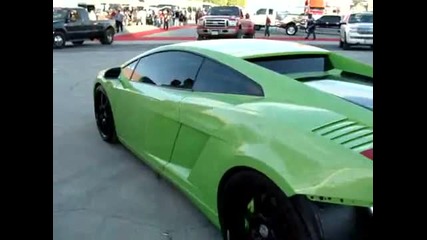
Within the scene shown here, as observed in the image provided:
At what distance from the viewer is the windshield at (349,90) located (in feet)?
8.90

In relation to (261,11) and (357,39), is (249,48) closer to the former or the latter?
(357,39)

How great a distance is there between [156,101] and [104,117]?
169cm

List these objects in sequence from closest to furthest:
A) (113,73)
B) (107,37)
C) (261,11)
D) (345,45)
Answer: (113,73)
(345,45)
(107,37)
(261,11)

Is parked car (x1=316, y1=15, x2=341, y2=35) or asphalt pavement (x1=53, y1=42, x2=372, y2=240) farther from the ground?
parked car (x1=316, y1=15, x2=341, y2=35)

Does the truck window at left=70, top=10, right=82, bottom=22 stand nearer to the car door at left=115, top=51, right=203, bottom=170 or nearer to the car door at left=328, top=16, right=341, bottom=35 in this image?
the car door at left=115, top=51, right=203, bottom=170

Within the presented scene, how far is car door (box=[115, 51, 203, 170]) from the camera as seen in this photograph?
11.3ft

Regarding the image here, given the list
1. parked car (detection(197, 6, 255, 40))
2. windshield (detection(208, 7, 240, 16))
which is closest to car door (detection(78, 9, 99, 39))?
parked car (detection(197, 6, 255, 40))

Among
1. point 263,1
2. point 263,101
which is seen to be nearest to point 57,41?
point 263,101

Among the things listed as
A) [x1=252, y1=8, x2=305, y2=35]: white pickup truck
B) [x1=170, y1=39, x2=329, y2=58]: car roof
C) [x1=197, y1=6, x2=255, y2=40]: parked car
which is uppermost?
[x1=252, y1=8, x2=305, y2=35]: white pickup truck

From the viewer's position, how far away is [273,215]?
2.25m

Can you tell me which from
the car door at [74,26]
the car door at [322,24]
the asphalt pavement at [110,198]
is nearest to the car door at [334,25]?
the car door at [322,24]

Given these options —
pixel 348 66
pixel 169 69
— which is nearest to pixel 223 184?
pixel 169 69

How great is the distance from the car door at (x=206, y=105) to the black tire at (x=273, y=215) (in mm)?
454
